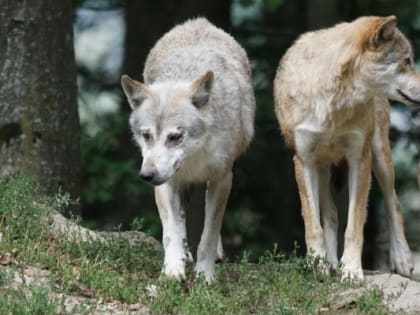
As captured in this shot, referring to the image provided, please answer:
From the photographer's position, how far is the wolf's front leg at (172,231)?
29.0 feet

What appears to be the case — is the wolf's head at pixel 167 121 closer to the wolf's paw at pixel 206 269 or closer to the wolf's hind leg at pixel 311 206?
the wolf's paw at pixel 206 269

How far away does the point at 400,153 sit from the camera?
53.7 ft

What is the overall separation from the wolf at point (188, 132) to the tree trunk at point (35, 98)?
1.32 meters

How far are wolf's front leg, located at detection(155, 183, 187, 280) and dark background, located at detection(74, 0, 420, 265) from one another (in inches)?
184

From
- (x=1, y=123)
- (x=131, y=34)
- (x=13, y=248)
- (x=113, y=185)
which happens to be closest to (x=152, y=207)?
(x=113, y=185)

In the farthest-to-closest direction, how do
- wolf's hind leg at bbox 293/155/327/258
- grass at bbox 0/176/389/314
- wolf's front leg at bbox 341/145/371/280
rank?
wolf's hind leg at bbox 293/155/327/258 < wolf's front leg at bbox 341/145/371/280 < grass at bbox 0/176/389/314

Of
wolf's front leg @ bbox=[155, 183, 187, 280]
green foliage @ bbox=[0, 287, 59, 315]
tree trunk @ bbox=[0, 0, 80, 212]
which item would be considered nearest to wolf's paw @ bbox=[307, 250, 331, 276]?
wolf's front leg @ bbox=[155, 183, 187, 280]

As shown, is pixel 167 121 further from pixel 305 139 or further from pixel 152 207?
pixel 152 207

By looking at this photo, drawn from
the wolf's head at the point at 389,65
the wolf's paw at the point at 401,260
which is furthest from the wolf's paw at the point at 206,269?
the wolf's paw at the point at 401,260

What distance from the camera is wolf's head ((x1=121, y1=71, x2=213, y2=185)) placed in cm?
880

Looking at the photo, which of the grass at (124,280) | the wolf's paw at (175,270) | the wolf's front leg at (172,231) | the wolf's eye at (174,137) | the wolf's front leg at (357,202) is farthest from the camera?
the wolf's front leg at (357,202)

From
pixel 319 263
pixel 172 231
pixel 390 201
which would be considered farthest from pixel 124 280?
pixel 390 201

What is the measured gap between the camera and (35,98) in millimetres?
11031

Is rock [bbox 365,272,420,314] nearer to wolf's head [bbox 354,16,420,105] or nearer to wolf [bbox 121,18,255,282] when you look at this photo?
wolf [bbox 121,18,255,282]
